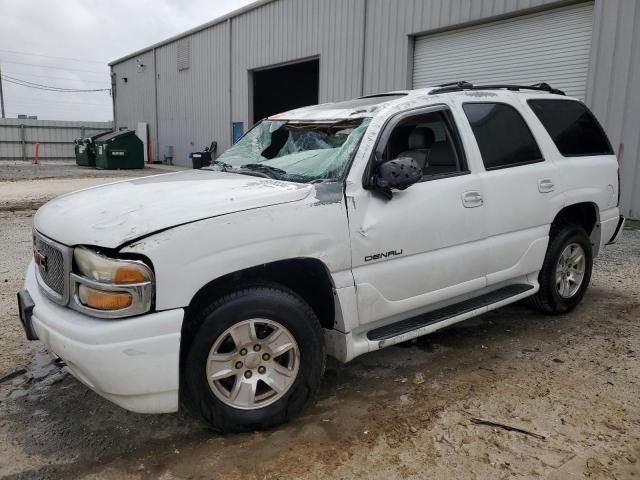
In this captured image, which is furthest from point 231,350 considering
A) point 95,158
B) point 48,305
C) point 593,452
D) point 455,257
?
point 95,158

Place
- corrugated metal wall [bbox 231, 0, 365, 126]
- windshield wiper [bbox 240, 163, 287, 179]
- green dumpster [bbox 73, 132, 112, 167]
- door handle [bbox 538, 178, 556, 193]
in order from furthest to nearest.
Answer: green dumpster [bbox 73, 132, 112, 167] < corrugated metal wall [bbox 231, 0, 365, 126] < door handle [bbox 538, 178, 556, 193] < windshield wiper [bbox 240, 163, 287, 179]

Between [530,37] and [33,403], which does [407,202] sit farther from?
[530,37]

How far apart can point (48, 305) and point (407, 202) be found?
2089 millimetres

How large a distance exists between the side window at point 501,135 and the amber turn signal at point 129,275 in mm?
2517

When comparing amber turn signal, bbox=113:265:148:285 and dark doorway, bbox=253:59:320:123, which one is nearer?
amber turn signal, bbox=113:265:148:285

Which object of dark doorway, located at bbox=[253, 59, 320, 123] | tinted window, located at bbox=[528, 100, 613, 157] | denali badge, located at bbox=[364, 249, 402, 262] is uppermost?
dark doorway, located at bbox=[253, 59, 320, 123]

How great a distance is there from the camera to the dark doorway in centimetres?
2180

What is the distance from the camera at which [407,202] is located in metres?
3.23

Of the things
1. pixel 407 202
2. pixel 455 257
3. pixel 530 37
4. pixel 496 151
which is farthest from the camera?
pixel 530 37

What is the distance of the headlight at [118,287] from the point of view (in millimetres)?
2416

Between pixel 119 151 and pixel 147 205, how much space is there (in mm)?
21594

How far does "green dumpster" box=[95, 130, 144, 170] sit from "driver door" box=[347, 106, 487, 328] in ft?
69.5

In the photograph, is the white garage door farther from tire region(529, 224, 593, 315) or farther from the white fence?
the white fence

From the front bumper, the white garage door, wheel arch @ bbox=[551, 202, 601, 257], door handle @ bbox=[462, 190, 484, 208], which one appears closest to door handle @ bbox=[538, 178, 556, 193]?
wheel arch @ bbox=[551, 202, 601, 257]
